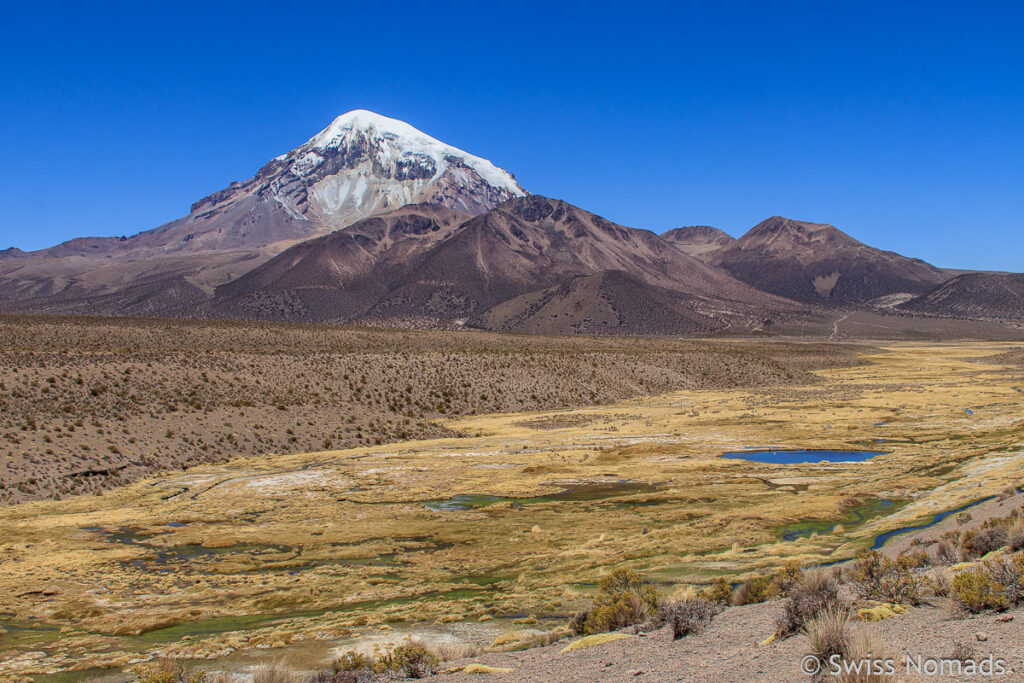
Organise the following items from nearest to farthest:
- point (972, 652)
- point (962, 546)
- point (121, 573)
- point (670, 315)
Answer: point (972, 652)
point (962, 546)
point (121, 573)
point (670, 315)

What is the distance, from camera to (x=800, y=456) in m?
32.2

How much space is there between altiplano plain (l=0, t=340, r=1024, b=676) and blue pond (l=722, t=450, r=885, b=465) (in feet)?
3.19

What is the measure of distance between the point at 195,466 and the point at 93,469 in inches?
172

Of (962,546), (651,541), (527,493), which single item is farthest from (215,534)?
(962,546)

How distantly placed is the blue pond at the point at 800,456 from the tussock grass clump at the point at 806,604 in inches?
805

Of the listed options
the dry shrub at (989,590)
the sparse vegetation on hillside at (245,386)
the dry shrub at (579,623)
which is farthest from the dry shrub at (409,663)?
the sparse vegetation on hillside at (245,386)

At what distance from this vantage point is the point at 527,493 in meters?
25.4

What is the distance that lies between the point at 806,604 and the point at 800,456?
24.2 metres

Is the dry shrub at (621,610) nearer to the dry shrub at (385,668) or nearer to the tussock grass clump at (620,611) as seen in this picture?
the tussock grass clump at (620,611)

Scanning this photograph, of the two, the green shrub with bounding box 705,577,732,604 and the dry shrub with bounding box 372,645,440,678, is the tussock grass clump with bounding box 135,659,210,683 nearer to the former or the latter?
the dry shrub with bounding box 372,645,440,678

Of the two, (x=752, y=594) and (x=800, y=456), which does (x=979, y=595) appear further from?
(x=800, y=456)

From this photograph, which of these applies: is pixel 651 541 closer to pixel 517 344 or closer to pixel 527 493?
pixel 527 493

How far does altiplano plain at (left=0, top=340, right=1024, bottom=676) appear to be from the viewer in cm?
1373

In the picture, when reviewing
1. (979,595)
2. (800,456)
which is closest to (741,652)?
(979,595)
